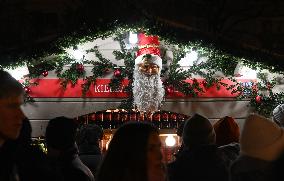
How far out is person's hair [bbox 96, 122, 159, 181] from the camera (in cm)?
300

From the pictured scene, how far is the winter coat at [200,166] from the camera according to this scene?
4145mm

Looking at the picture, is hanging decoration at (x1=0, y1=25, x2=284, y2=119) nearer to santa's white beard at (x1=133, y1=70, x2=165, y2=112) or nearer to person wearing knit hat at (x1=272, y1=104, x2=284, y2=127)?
santa's white beard at (x1=133, y1=70, x2=165, y2=112)

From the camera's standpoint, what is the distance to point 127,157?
303cm

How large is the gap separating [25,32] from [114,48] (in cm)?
238

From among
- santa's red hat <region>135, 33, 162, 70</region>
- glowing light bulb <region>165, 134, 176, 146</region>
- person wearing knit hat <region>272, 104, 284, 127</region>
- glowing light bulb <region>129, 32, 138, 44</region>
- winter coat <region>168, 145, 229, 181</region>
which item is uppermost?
glowing light bulb <region>129, 32, 138, 44</region>

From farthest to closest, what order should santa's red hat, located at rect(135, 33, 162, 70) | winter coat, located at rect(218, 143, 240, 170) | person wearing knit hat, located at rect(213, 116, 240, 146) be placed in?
santa's red hat, located at rect(135, 33, 162, 70)
person wearing knit hat, located at rect(213, 116, 240, 146)
winter coat, located at rect(218, 143, 240, 170)

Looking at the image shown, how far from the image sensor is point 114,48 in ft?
33.2

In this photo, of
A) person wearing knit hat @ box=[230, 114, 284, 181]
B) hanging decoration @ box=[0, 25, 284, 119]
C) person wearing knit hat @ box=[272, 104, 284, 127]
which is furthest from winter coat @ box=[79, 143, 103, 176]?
hanging decoration @ box=[0, 25, 284, 119]

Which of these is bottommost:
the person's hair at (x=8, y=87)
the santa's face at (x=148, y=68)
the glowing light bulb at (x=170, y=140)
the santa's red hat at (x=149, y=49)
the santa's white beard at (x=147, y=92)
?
the glowing light bulb at (x=170, y=140)

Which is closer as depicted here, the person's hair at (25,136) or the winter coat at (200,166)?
the person's hair at (25,136)

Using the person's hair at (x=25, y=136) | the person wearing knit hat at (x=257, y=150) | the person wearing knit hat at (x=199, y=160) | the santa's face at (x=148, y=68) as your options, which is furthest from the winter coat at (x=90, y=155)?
the santa's face at (x=148, y=68)

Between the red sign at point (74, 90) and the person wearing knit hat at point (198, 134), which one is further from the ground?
the red sign at point (74, 90)

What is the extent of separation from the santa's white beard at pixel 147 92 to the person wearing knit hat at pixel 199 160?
15.7 feet

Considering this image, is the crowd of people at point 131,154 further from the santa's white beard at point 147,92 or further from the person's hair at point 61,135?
the santa's white beard at point 147,92
